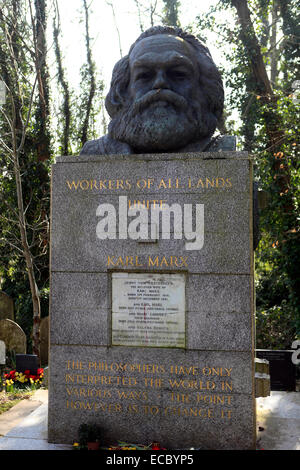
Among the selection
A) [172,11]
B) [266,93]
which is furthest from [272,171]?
[172,11]

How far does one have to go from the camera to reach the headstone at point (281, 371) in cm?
686

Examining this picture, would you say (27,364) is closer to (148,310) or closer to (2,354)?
(2,354)

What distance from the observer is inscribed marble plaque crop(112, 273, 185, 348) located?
4359 mm

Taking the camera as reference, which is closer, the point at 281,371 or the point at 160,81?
the point at 160,81

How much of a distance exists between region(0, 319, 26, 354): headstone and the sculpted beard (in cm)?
583

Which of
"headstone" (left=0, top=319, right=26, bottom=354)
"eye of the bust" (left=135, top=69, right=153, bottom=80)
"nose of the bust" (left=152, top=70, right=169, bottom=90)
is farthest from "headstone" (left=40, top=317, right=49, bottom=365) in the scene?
"nose of the bust" (left=152, top=70, right=169, bottom=90)

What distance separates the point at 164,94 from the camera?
Answer: 4.71 m

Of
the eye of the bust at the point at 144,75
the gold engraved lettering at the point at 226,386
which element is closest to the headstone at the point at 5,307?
the eye of the bust at the point at 144,75

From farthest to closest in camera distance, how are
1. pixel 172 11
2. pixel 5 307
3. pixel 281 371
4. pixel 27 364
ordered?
1. pixel 172 11
2. pixel 5 307
3. pixel 27 364
4. pixel 281 371

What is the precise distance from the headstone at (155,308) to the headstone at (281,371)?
287cm

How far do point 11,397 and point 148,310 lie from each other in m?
3.19
